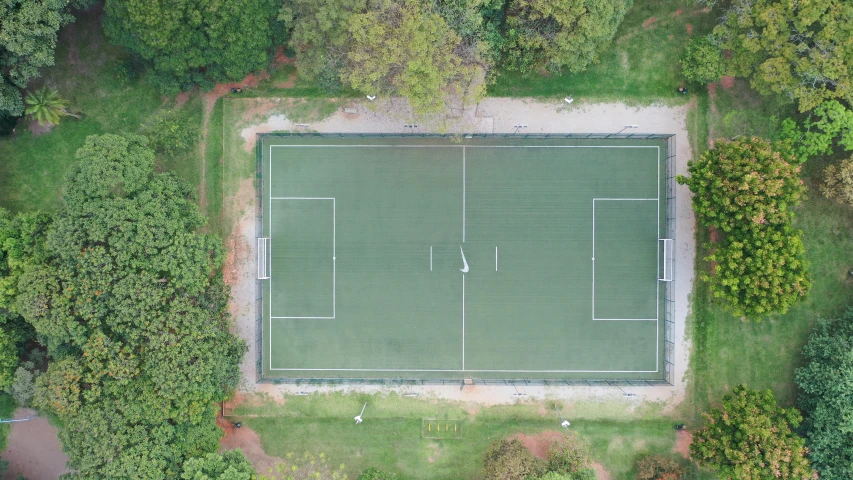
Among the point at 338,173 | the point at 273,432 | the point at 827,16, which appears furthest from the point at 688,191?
the point at 273,432

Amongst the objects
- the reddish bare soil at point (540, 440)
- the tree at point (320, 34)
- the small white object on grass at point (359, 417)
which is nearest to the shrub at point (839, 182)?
the reddish bare soil at point (540, 440)

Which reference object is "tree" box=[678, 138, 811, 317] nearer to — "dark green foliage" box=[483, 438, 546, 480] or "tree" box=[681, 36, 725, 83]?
"tree" box=[681, 36, 725, 83]

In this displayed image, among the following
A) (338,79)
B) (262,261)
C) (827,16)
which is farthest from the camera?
(262,261)

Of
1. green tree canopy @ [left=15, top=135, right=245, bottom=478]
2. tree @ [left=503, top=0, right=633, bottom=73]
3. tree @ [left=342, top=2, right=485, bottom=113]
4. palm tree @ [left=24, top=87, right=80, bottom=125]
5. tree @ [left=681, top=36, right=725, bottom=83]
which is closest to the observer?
tree @ [left=342, top=2, right=485, bottom=113]

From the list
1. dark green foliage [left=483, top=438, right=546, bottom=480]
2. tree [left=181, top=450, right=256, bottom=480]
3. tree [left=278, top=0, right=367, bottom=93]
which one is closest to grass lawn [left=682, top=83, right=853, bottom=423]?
dark green foliage [left=483, top=438, right=546, bottom=480]

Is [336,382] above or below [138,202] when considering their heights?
below

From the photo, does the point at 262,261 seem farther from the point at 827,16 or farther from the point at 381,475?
the point at 827,16

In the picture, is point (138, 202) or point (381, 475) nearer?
point (138, 202)
